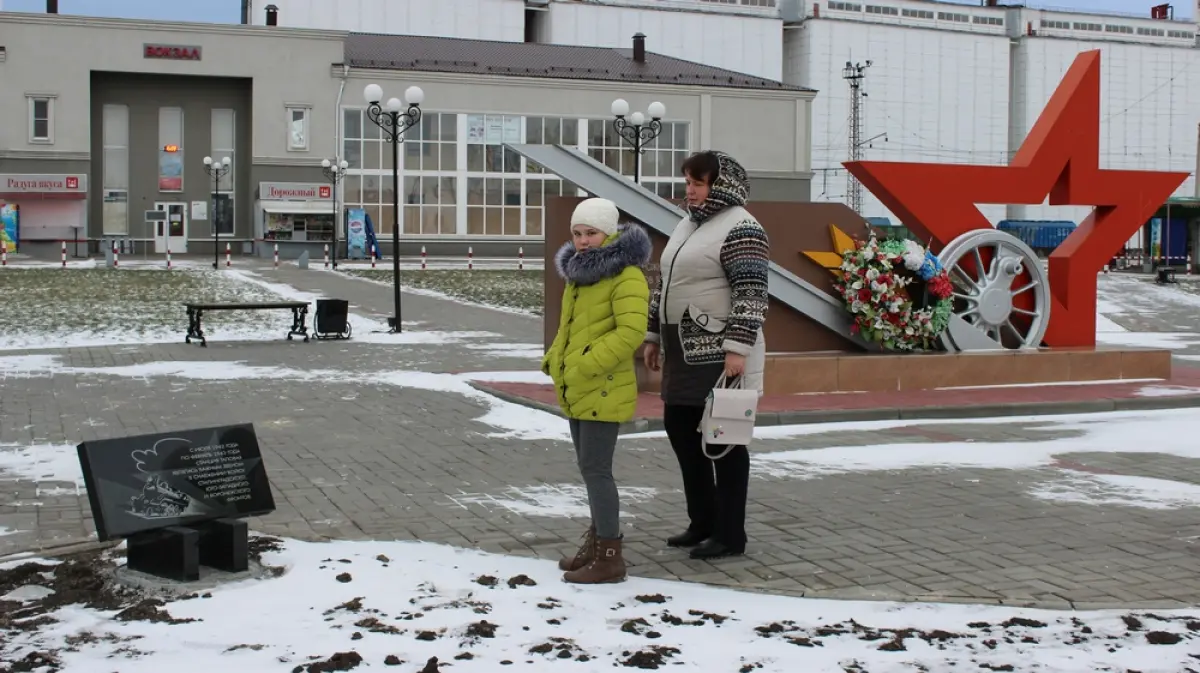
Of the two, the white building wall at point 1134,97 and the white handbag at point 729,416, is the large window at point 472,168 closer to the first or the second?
the white building wall at point 1134,97

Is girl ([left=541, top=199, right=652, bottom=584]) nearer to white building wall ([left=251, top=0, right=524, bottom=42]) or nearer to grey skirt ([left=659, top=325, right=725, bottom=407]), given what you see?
grey skirt ([left=659, top=325, right=725, bottom=407])

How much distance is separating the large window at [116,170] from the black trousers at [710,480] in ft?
187

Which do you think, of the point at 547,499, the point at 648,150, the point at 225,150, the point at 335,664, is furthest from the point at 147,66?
the point at 335,664

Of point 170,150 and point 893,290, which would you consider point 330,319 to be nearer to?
point 893,290

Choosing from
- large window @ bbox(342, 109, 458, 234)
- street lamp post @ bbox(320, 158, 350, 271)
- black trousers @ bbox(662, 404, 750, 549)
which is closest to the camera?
black trousers @ bbox(662, 404, 750, 549)

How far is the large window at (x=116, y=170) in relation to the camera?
191 ft

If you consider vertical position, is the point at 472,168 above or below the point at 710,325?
above

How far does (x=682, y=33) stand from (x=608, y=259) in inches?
3137

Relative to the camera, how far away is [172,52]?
56969mm

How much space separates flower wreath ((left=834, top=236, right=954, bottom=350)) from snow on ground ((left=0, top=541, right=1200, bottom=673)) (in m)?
7.50

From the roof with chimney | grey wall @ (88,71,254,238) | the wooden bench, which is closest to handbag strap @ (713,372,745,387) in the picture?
the wooden bench

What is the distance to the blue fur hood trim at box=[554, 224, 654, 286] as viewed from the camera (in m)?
5.72

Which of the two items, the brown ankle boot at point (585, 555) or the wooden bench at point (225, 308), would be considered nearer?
the brown ankle boot at point (585, 555)

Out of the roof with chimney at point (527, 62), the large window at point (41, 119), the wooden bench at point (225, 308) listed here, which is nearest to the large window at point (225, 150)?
the roof with chimney at point (527, 62)
